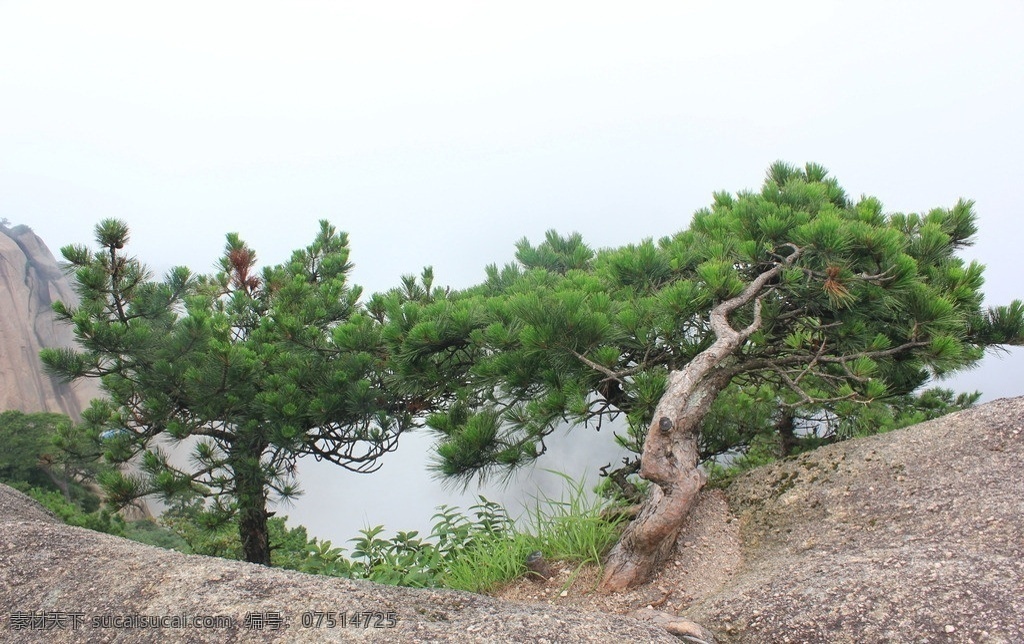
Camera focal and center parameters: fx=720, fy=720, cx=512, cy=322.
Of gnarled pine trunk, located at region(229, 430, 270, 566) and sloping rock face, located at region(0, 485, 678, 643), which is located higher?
gnarled pine trunk, located at region(229, 430, 270, 566)

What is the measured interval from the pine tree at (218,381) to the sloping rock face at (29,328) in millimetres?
10114

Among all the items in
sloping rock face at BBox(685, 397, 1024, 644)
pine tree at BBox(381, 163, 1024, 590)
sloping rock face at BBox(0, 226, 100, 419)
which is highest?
sloping rock face at BBox(0, 226, 100, 419)

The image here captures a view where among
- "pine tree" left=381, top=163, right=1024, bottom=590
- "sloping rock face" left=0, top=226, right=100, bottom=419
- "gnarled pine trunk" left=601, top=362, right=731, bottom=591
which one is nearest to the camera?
"gnarled pine trunk" left=601, top=362, right=731, bottom=591

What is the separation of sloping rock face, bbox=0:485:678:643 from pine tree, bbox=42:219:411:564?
207 cm

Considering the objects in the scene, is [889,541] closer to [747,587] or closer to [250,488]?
[747,587]

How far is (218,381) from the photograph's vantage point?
4941mm

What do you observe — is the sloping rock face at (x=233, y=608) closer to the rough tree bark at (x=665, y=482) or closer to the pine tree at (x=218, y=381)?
the rough tree bark at (x=665, y=482)

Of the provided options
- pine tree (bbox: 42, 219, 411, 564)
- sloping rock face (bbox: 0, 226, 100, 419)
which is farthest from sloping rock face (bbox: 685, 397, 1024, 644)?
sloping rock face (bbox: 0, 226, 100, 419)

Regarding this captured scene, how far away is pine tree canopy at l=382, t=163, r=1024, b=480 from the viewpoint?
357 cm

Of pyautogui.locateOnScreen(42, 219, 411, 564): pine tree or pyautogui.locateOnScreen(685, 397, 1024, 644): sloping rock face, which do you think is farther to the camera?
pyautogui.locateOnScreen(42, 219, 411, 564): pine tree

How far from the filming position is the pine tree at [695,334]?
345 cm

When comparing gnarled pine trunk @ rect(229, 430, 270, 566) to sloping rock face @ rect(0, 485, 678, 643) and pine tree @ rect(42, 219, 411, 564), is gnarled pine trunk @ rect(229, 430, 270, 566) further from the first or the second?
sloping rock face @ rect(0, 485, 678, 643)

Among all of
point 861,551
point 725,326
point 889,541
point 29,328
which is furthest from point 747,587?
point 29,328

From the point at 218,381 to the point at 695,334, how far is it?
319 cm
